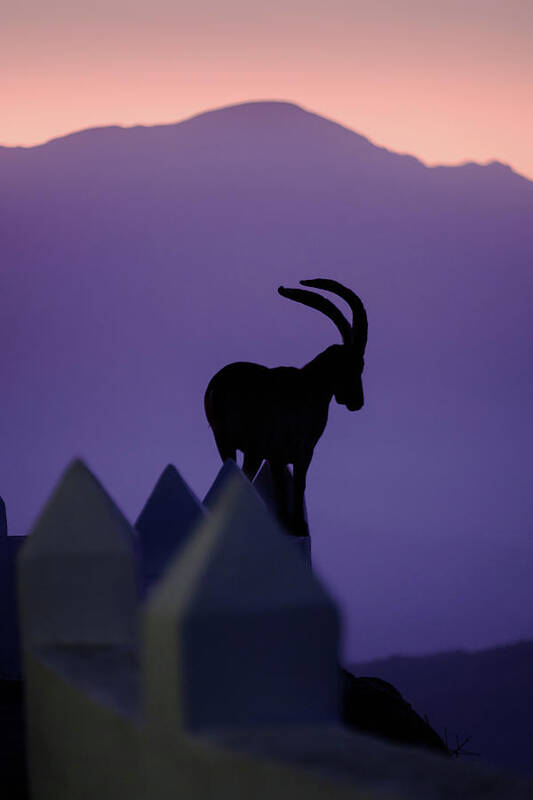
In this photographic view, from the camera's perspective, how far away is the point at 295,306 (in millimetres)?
31078

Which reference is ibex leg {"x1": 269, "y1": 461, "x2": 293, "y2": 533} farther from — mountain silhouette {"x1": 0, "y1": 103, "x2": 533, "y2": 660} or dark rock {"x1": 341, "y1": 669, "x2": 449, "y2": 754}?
mountain silhouette {"x1": 0, "y1": 103, "x2": 533, "y2": 660}

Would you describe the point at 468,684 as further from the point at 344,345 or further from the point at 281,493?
the point at 344,345

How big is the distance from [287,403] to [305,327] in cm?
2166

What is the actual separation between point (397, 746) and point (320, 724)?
1.23 ft

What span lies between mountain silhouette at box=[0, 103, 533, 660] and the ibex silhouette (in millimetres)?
16435

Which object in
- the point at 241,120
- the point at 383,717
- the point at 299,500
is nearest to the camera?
the point at 383,717

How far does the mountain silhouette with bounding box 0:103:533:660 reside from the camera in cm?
2628

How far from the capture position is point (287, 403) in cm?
909

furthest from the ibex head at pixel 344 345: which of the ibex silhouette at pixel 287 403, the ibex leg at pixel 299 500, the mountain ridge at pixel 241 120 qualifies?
the mountain ridge at pixel 241 120

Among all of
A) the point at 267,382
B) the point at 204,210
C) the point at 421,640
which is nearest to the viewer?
the point at 267,382

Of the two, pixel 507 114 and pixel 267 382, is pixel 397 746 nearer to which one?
pixel 267 382

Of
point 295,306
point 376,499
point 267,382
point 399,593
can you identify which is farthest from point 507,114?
point 267,382

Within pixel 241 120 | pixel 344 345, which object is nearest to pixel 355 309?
pixel 344 345

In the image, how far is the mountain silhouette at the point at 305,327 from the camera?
26281mm
